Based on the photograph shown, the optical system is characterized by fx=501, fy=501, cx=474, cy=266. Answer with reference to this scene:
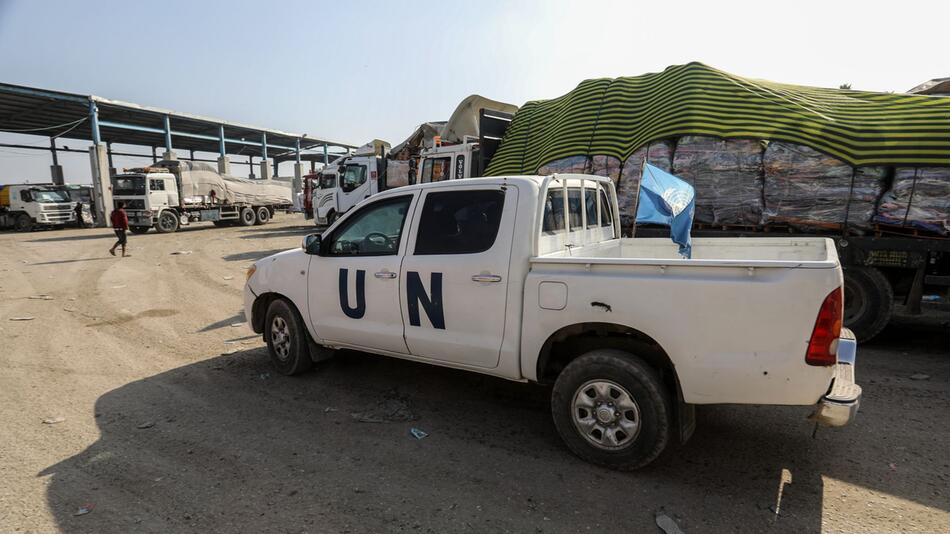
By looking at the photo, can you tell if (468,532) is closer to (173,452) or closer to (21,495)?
(173,452)

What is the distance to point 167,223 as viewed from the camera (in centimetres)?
2306

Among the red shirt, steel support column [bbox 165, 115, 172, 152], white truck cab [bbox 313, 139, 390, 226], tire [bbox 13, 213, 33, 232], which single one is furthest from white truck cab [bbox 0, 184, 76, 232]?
white truck cab [bbox 313, 139, 390, 226]

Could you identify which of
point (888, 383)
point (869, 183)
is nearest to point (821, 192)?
point (869, 183)

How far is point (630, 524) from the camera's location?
272 centimetres

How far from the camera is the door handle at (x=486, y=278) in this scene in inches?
138

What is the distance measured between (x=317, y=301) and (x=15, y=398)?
9.58ft

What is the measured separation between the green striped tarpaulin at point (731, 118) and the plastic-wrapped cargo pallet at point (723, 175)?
15 centimetres

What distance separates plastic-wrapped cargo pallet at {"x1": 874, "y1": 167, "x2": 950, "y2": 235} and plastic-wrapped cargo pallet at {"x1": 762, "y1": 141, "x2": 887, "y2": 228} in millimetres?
142

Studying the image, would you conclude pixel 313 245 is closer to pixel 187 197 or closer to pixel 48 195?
pixel 187 197

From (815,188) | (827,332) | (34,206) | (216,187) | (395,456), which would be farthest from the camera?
(216,187)

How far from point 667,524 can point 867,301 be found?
4.80 m

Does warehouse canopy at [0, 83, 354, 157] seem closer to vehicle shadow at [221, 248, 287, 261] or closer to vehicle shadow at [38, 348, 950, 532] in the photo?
vehicle shadow at [221, 248, 287, 261]

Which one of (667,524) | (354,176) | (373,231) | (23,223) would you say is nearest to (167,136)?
(23,223)

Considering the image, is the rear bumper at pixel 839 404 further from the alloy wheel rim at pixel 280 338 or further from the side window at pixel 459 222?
the alloy wheel rim at pixel 280 338
